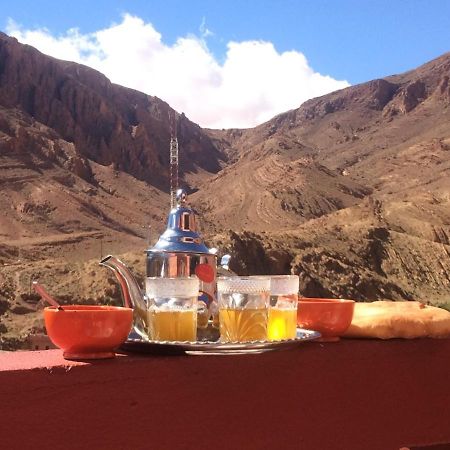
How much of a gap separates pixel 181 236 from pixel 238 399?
567mm

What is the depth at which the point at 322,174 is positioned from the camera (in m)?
57.7

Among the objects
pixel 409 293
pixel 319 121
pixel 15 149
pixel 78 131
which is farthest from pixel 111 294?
pixel 319 121

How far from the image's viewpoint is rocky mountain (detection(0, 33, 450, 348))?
26.8m

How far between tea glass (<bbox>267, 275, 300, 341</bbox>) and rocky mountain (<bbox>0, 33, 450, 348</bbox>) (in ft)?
54.1

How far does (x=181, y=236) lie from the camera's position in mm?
2217

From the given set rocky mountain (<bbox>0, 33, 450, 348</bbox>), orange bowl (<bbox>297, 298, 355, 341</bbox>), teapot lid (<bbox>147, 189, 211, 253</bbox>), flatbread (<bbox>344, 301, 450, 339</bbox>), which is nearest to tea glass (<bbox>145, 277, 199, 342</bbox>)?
teapot lid (<bbox>147, 189, 211, 253</bbox>)

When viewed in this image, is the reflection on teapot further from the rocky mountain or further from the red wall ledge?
the rocky mountain

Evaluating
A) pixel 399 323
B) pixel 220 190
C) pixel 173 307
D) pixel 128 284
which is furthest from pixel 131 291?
pixel 220 190

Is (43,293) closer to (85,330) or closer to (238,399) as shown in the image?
(85,330)

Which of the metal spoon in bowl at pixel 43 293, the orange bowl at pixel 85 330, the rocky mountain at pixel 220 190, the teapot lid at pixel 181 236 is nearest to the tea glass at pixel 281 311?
the teapot lid at pixel 181 236

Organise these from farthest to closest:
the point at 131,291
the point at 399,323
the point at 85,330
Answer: the point at 399,323, the point at 131,291, the point at 85,330

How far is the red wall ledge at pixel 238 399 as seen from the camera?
5.15 feet

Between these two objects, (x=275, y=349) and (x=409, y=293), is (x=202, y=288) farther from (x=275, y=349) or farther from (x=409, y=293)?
(x=409, y=293)

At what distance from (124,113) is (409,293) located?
2101 inches
